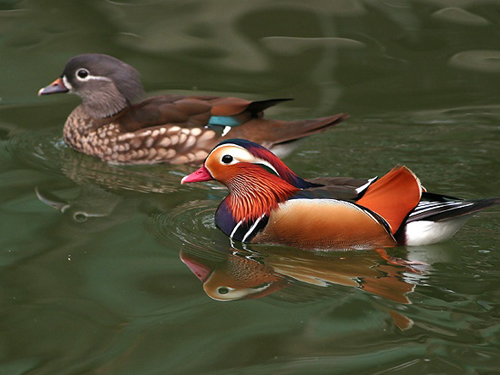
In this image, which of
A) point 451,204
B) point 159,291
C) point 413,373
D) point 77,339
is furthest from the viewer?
point 451,204

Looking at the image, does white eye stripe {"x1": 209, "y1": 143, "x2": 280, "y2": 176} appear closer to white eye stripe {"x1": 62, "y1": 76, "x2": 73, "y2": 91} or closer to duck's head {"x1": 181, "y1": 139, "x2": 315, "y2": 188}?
duck's head {"x1": 181, "y1": 139, "x2": 315, "y2": 188}

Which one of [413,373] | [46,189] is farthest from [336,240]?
[46,189]

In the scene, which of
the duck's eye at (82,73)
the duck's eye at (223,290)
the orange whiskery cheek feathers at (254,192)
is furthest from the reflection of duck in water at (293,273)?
the duck's eye at (82,73)

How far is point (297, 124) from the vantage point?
697 centimetres

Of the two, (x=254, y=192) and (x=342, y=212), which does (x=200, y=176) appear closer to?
(x=254, y=192)

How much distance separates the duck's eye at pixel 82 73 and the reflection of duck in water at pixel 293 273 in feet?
8.91

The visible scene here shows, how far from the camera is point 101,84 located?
7586 millimetres

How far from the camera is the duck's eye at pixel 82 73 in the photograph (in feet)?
24.8

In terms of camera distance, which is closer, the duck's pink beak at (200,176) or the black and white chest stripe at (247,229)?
the black and white chest stripe at (247,229)

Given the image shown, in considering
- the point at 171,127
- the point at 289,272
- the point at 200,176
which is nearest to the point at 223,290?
the point at 289,272

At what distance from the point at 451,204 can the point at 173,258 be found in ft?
5.13

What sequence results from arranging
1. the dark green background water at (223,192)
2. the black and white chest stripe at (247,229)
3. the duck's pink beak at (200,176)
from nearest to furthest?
the dark green background water at (223,192), the black and white chest stripe at (247,229), the duck's pink beak at (200,176)

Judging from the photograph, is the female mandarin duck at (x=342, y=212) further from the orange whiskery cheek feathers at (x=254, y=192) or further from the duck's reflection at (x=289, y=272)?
the duck's reflection at (x=289, y=272)

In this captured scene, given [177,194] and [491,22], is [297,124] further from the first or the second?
[491,22]
